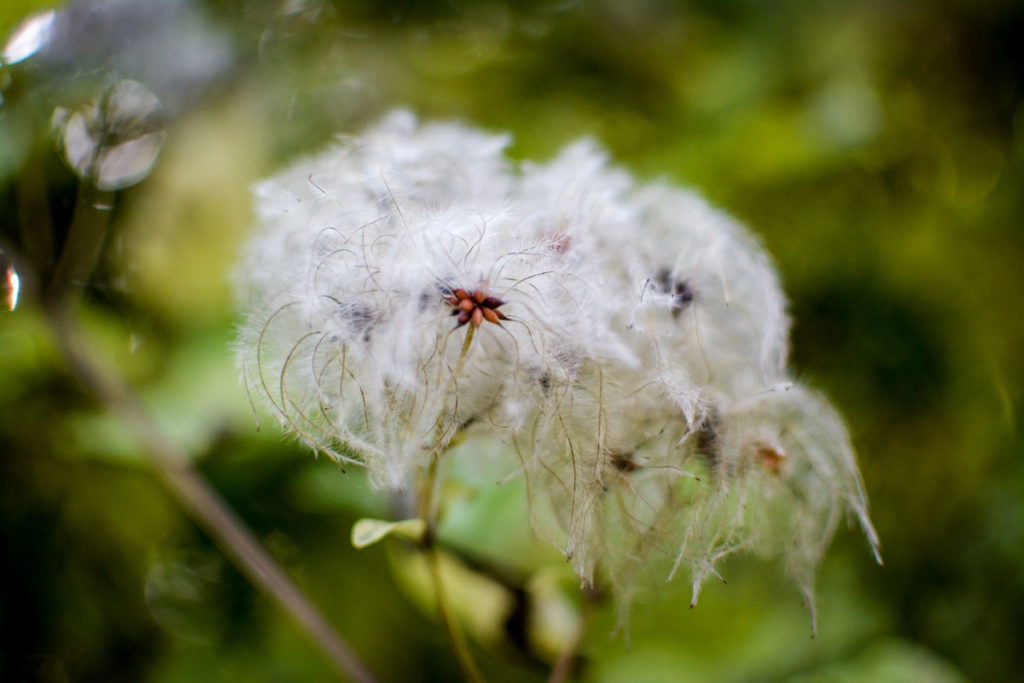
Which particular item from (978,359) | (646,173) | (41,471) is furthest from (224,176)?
(978,359)

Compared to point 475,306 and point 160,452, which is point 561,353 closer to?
point 475,306

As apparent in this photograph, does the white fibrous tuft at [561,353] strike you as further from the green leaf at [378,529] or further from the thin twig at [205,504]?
the thin twig at [205,504]

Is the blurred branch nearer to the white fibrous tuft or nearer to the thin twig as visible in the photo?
the thin twig

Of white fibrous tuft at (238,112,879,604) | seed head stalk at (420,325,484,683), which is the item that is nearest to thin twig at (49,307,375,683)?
seed head stalk at (420,325,484,683)

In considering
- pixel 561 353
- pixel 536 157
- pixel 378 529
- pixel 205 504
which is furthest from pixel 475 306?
pixel 536 157

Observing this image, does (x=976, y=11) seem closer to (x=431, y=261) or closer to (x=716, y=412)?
(x=716, y=412)

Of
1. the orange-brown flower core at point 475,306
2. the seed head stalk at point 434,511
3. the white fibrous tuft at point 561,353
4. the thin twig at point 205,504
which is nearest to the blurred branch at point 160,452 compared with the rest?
the thin twig at point 205,504
